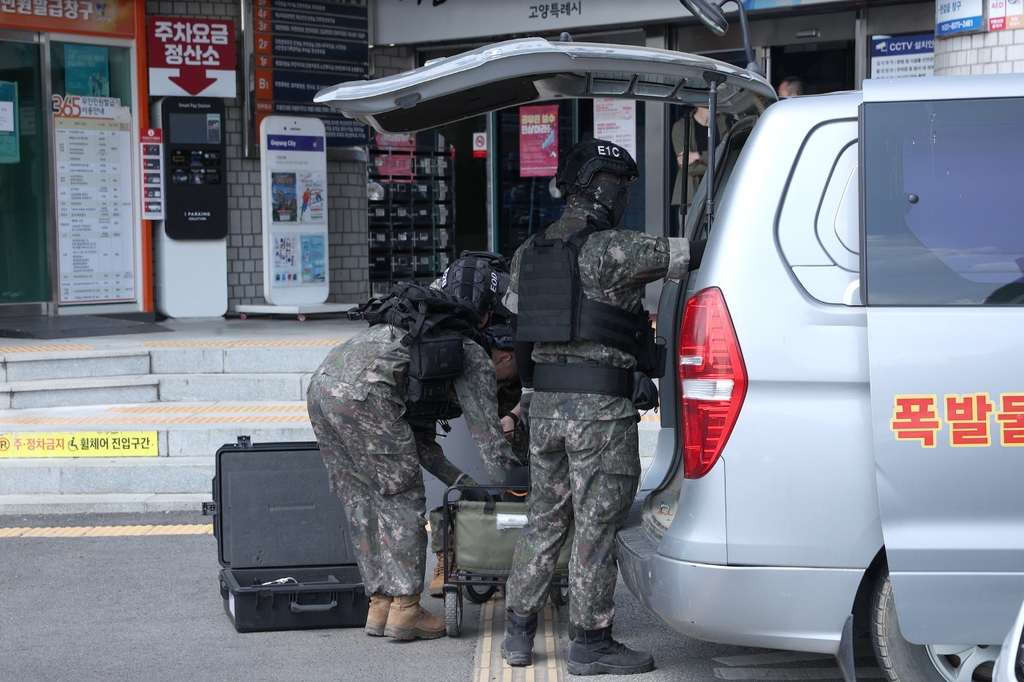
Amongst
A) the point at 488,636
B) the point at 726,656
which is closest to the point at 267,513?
the point at 488,636

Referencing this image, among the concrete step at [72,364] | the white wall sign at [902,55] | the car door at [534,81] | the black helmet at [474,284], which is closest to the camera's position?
the car door at [534,81]

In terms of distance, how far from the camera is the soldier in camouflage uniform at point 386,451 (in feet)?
13.5

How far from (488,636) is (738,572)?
1.55 m

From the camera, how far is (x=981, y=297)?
117 inches

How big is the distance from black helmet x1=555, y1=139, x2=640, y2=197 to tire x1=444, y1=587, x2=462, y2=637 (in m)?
1.59

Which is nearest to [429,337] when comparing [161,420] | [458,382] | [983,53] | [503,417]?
[458,382]

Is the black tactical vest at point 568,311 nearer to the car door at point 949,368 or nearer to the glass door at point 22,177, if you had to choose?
the car door at point 949,368

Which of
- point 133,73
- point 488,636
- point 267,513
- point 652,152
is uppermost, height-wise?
point 133,73

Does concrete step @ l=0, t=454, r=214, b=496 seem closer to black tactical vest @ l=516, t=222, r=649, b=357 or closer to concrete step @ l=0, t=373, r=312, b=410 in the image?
concrete step @ l=0, t=373, r=312, b=410

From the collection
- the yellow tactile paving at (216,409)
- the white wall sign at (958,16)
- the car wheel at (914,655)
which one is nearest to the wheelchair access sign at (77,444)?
the yellow tactile paving at (216,409)

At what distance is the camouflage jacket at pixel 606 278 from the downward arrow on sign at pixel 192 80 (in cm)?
780

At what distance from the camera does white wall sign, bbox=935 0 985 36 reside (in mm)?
8516

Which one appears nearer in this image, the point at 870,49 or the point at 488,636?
the point at 488,636

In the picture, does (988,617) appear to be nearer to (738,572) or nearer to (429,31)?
(738,572)
